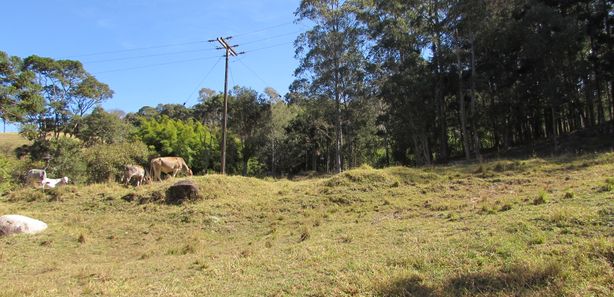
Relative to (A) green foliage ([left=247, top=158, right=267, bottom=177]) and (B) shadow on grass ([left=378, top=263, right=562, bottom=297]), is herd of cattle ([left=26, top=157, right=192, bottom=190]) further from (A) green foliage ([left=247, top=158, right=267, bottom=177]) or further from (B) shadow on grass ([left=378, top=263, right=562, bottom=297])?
(A) green foliage ([left=247, top=158, right=267, bottom=177])

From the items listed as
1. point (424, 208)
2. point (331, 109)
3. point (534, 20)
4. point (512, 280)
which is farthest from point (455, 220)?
point (331, 109)

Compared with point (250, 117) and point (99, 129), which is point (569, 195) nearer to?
point (250, 117)

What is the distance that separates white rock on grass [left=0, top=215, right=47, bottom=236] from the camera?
41.7 ft

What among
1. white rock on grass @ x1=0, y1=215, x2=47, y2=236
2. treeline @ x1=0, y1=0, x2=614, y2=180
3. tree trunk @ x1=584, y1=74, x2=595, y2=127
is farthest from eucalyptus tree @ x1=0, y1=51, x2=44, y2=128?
tree trunk @ x1=584, y1=74, x2=595, y2=127

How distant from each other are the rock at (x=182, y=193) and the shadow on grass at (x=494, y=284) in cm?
1190

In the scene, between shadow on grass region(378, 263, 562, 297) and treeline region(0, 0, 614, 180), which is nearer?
shadow on grass region(378, 263, 562, 297)

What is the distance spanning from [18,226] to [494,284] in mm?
13353

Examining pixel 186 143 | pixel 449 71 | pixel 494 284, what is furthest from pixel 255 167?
pixel 494 284

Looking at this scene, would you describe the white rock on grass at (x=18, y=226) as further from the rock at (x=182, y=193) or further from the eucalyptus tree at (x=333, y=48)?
the eucalyptus tree at (x=333, y=48)

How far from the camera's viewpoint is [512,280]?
5219 millimetres

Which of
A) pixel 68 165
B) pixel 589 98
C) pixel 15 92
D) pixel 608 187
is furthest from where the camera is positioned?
pixel 589 98

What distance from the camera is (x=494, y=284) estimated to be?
5.26 metres

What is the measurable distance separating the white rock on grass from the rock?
426 centimetres

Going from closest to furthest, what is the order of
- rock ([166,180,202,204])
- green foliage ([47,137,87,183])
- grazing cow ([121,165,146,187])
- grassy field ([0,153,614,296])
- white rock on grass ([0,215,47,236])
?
grassy field ([0,153,614,296]) → white rock on grass ([0,215,47,236]) → rock ([166,180,202,204]) → grazing cow ([121,165,146,187]) → green foliage ([47,137,87,183])
